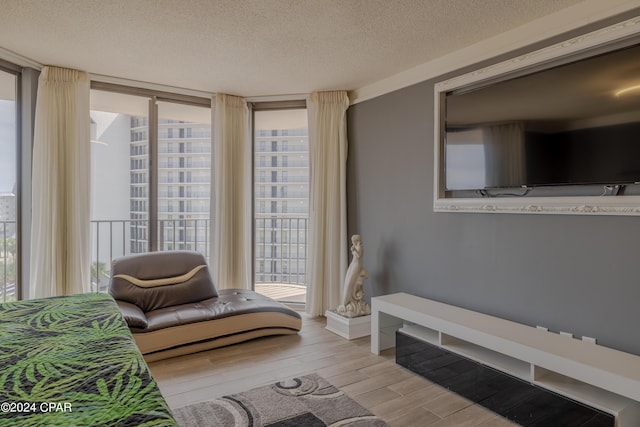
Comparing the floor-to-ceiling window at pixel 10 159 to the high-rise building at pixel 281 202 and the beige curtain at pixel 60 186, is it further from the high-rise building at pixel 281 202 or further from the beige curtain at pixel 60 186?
the high-rise building at pixel 281 202

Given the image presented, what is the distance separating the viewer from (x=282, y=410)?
2.21m

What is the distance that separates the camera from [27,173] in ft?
11.0

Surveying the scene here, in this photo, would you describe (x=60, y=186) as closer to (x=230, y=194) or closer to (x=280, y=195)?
(x=230, y=194)

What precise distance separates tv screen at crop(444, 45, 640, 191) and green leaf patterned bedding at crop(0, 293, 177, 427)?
8.04ft

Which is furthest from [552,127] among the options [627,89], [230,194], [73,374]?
[230,194]

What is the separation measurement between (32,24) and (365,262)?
11.2ft

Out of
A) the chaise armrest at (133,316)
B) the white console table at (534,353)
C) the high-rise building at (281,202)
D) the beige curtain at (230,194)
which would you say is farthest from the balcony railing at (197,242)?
the white console table at (534,353)

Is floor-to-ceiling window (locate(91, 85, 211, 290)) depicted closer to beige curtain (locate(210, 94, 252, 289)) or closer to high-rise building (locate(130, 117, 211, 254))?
high-rise building (locate(130, 117, 211, 254))

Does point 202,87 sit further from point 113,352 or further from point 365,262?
point 113,352

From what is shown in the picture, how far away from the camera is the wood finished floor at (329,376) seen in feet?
7.24

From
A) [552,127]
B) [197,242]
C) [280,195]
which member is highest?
[552,127]

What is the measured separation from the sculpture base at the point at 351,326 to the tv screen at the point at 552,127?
149cm

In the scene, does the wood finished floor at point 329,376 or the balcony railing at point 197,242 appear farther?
the balcony railing at point 197,242

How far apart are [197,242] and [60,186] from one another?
1.95 meters
